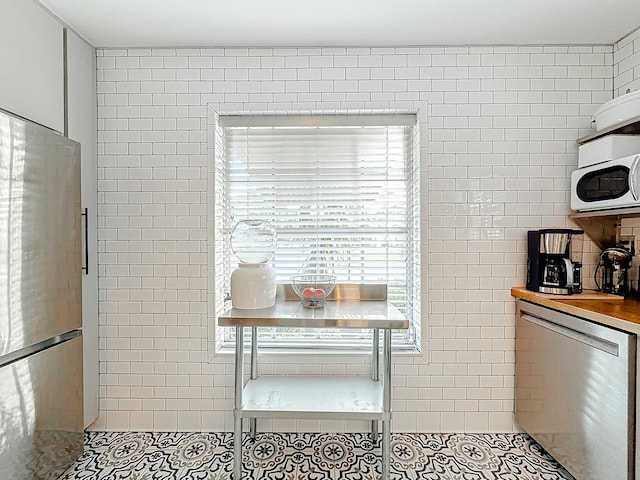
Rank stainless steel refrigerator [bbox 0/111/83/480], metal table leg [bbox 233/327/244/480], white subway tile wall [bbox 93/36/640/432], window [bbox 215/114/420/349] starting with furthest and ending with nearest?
window [bbox 215/114/420/349] < white subway tile wall [bbox 93/36/640/432] < metal table leg [bbox 233/327/244/480] < stainless steel refrigerator [bbox 0/111/83/480]

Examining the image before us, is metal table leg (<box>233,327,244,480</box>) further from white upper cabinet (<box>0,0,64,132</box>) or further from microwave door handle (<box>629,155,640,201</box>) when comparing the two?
microwave door handle (<box>629,155,640,201</box>)

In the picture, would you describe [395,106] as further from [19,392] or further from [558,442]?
[19,392]

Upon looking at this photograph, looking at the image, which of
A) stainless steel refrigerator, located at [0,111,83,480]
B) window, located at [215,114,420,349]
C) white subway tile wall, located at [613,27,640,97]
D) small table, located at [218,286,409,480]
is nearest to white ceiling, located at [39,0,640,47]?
white subway tile wall, located at [613,27,640,97]

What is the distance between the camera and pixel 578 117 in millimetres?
2525

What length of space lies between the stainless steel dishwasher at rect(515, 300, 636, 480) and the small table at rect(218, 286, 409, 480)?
805mm

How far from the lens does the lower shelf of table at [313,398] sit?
6.77 ft

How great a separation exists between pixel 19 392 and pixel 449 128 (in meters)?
2.52

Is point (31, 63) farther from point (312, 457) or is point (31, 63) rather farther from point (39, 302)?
point (312, 457)

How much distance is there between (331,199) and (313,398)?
3.97 feet

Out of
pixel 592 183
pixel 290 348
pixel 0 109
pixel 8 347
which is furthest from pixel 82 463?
pixel 592 183

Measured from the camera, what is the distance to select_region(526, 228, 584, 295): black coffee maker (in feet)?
7.36

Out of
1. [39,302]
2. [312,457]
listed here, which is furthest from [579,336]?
[39,302]

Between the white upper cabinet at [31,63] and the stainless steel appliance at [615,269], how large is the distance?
302 centimetres

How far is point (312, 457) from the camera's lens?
7.61 ft
